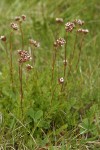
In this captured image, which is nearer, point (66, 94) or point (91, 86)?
point (66, 94)

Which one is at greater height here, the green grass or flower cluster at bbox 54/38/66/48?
flower cluster at bbox 54/38/66/48

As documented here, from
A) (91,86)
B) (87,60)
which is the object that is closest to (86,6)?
(87,60)

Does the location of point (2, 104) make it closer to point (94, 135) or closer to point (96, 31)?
point (94, 135)

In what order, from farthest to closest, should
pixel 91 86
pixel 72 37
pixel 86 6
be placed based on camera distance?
pixel 86 6 < pixel 72 37 < pixel 91 86

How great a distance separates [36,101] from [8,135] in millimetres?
224

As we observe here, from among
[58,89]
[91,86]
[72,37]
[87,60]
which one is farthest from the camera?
[72,37]

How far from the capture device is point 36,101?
2045 millimetres

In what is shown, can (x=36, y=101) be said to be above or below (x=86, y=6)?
below

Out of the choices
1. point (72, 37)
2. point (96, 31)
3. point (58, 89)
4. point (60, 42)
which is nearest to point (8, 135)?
point (58, 89)

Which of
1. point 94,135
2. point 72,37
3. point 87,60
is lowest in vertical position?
point 94,135

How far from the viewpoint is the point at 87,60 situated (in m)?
2.77

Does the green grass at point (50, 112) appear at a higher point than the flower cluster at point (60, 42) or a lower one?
lower

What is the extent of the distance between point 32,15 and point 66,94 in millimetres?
1484

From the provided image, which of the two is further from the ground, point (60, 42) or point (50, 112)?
point (60, 42)
